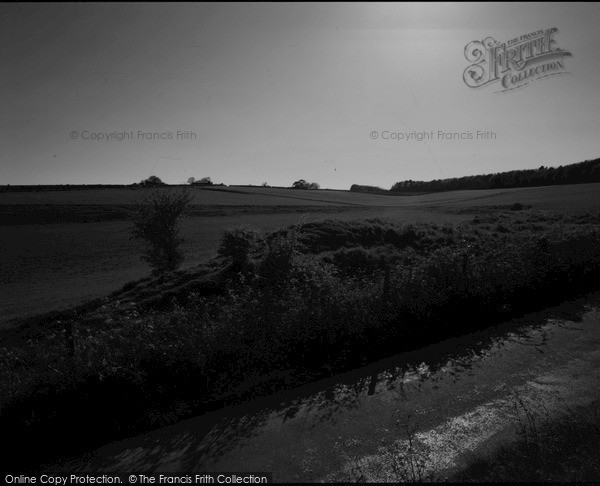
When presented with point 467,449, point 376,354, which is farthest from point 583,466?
point 376,354

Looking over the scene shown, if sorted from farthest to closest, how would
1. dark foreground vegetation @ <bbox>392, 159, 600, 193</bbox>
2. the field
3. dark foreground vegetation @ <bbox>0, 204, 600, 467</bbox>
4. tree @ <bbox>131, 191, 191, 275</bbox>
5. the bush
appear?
dark foreground vegetation @ <bbox>392, 159, 600, 193</bbox>, the field, tree @ <bbox>131, 191, 191, 275</bbox>, the bush, dark foreground vegetation @ <bbox>0, 204, 600, 467</bbox>

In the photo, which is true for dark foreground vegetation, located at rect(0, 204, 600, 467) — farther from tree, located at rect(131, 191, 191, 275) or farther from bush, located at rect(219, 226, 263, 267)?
tree, located at rect(131, 191, 191, 275)

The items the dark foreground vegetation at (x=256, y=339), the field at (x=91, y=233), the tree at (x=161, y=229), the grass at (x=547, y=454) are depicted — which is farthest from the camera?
the field at (x=91, y=233)

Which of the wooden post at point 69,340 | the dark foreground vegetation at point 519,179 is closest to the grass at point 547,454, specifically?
the wooden post at point 69,340

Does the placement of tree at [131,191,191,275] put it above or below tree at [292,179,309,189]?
below

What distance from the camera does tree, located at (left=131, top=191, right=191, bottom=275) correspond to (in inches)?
763

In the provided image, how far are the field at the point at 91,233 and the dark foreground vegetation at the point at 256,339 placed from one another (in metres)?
6.35

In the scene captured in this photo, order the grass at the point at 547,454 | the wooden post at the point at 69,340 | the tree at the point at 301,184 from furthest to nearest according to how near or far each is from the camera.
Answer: the tree at the point at 301,184 < the wooden post at the point at 69,340 < the grass at the point at 547,454

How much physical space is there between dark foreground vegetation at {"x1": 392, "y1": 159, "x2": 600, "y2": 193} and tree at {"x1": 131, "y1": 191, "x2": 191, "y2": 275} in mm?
52740

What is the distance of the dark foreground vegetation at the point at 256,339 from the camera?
18.0ft

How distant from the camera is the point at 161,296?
13.7 metres

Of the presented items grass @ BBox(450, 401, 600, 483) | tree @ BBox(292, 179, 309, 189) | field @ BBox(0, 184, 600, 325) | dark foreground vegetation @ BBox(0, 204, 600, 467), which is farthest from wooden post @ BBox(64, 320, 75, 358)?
tree @ BBox(292, 179, 309, 189)

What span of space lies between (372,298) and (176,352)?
3.66m

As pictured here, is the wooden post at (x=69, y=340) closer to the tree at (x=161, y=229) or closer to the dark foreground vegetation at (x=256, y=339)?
the dark foreground vegetation at (x=256, y=339)
